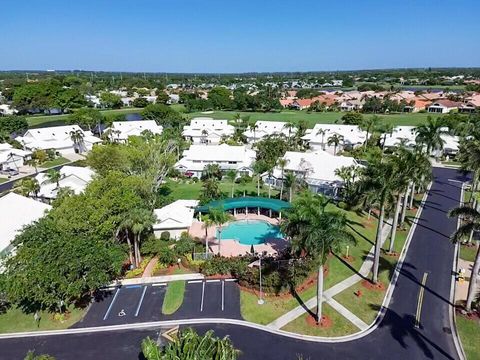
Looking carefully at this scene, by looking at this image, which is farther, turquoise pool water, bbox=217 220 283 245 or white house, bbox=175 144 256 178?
white house, bbox=175 144 256 178

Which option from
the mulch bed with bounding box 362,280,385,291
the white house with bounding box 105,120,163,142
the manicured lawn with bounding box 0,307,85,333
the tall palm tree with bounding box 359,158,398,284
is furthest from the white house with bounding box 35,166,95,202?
the mulch bed with bounding box 362,280,385,291

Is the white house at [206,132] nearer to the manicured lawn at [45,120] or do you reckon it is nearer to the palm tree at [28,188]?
the palm tree at [28,188]

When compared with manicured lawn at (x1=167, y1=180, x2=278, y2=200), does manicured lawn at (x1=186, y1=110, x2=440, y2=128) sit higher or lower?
higher

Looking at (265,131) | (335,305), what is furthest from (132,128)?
(335,305)

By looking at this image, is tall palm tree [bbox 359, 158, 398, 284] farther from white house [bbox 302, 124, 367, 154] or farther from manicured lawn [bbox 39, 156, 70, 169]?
manicured lawn [bbox 39, 156, 70, 169]

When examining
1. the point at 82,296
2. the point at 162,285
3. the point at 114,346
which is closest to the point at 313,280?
the point at 162,285

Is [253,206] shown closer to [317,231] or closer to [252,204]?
[252,204]

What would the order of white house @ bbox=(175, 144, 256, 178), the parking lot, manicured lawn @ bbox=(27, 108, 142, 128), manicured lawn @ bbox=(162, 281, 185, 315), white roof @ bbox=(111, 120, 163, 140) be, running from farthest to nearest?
manicured lawn @ bbox=(27, 108, 142, 128) < white roof @ bbox=(111, 120, 163, 140) < white house @ bbox=(175, 144, 256, 178) < manicured lawn @ bbox=(162, 281, 185, 315) < the parking lot
